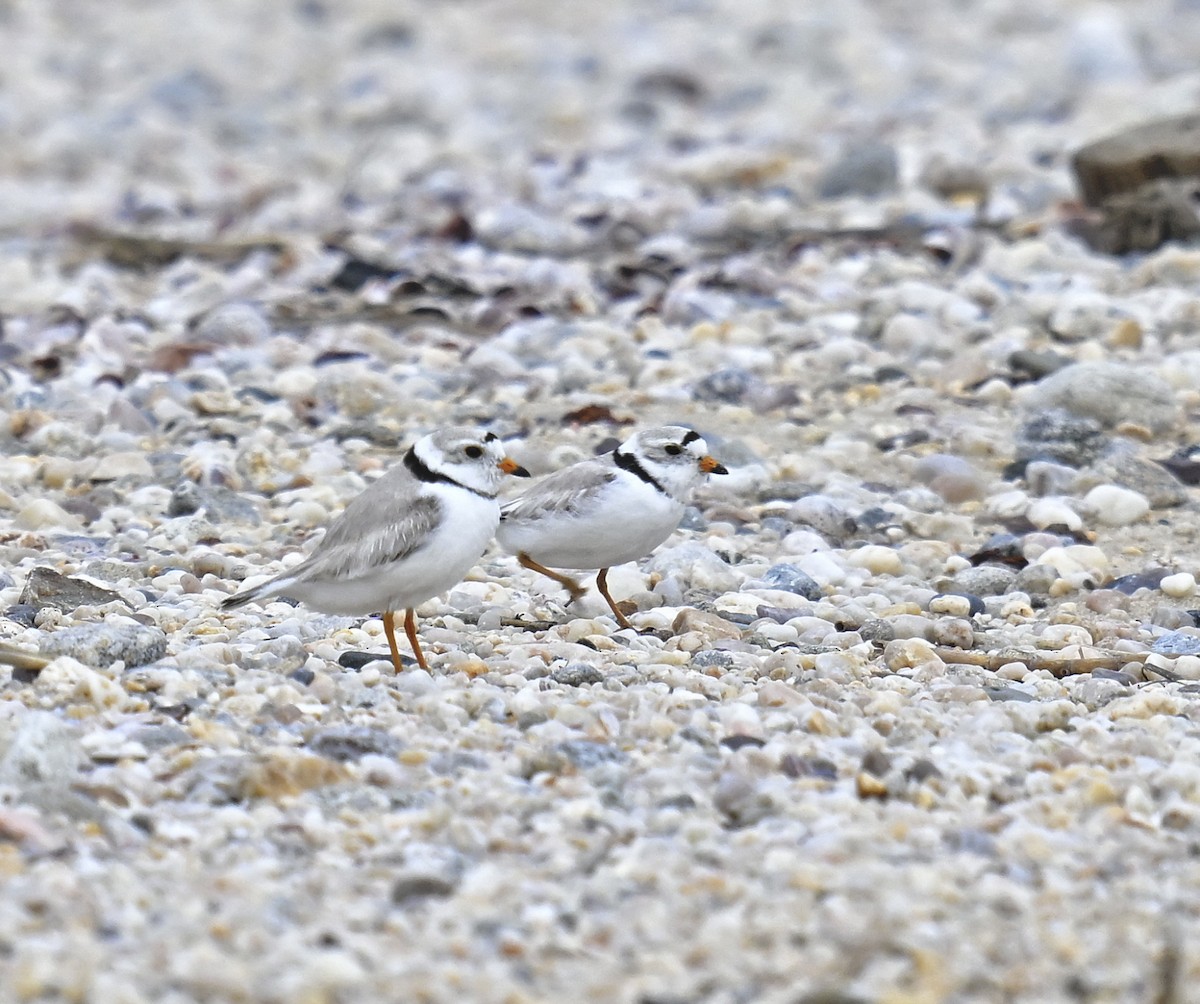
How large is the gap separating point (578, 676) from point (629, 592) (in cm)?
145

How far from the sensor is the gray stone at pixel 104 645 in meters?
5.37

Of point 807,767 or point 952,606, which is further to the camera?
point 952,606

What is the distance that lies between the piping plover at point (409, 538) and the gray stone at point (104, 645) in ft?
1.12

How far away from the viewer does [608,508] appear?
6.43 meters

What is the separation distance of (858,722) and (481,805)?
1.20 meters

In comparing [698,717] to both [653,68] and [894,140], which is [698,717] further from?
[653,68]

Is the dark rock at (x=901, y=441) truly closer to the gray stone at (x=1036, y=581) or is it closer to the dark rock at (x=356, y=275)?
the gray stone at (x=1036, y=581)

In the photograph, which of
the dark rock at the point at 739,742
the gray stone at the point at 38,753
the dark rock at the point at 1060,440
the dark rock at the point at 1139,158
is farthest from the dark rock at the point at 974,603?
the dark rock at the point at 1139,158

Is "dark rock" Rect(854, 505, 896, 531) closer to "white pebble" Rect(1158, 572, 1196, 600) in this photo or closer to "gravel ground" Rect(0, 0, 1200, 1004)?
"gravel ground" Rect(0, 0, 1200, 1004)

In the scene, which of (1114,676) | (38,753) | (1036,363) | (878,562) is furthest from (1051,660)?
(1036,363)

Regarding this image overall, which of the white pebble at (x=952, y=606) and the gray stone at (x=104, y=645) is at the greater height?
the white pebble at (x=952, y=606)

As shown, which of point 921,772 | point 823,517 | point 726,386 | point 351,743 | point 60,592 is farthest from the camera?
point 726,386

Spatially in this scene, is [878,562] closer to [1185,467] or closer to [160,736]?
[1185,467]

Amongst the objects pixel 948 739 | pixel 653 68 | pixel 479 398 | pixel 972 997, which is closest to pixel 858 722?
pixel 948 739
